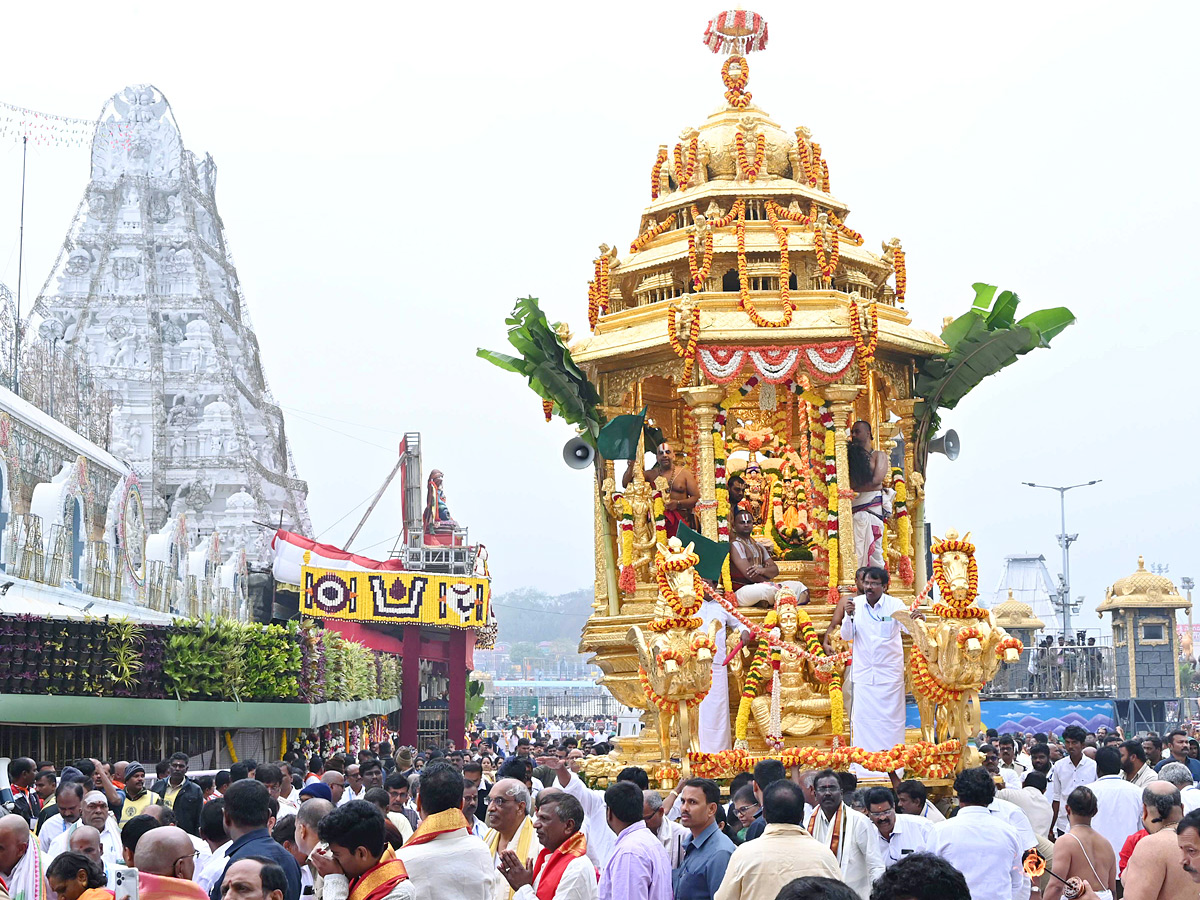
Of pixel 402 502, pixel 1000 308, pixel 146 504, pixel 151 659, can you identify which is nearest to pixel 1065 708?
pixel 1000 308

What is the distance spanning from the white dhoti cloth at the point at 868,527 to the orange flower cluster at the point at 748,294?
2.09 metres

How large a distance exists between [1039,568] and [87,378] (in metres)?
57.5

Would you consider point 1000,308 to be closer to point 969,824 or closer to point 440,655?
point 969,824

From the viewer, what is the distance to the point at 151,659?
2019cm

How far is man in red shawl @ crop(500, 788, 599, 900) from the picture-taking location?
7.10 meters

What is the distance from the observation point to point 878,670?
13.8 meters

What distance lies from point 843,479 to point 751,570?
132 centimetres

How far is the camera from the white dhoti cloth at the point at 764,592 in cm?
1559

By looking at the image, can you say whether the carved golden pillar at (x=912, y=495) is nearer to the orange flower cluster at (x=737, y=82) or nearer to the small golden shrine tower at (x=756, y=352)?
the small golden shrine tower at (x=756, y=352)

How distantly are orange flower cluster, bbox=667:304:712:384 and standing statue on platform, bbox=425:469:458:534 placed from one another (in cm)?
4046

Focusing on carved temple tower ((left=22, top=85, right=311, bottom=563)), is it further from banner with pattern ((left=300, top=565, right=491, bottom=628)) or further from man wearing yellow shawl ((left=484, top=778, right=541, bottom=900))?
man wearing yellow shawl ((left=484, top=778, right=541, bottom=900))

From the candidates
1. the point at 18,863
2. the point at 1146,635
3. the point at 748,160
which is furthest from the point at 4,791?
the point at 1146,635

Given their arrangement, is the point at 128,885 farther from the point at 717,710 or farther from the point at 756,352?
the point at 756,352

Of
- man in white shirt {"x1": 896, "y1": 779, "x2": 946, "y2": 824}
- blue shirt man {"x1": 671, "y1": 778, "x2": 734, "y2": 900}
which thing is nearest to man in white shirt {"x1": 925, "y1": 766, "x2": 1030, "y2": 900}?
man in white shirt {"x1": 896, "y1": 779, "x2": 946, "y2": 824}
